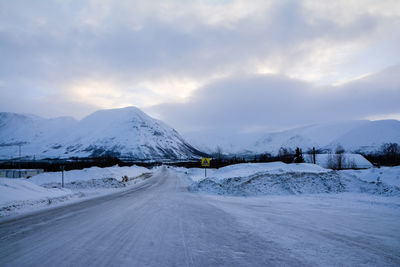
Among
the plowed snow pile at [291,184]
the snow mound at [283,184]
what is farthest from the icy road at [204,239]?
the snow mound at [283,184]

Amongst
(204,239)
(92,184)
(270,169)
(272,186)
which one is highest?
(270,169)

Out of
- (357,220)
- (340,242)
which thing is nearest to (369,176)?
(357,220)

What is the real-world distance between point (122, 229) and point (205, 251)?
3.61 metres

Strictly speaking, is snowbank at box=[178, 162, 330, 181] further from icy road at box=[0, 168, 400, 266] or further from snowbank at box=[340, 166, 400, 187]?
icy road at box=[0, 168, 400, 266]

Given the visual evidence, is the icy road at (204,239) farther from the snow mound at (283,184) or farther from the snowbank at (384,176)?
the snow mound at (283,184)

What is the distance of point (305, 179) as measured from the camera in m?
19.4

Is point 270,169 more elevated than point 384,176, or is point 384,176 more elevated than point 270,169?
point 270,169

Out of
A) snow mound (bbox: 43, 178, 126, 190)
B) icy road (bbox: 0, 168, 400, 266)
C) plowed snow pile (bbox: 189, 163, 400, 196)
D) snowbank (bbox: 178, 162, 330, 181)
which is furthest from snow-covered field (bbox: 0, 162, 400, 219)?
snow mound (bbox: 43, 178, 126, 190)

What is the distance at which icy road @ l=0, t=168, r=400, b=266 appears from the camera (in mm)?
5145

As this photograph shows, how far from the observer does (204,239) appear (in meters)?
6.65

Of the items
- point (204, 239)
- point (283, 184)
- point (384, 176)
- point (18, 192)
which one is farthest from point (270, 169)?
point (18, 192)

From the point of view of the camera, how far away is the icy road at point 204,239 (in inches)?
203

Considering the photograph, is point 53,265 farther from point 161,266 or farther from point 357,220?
point 357,220

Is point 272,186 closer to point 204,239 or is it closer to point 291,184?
point 291,184
